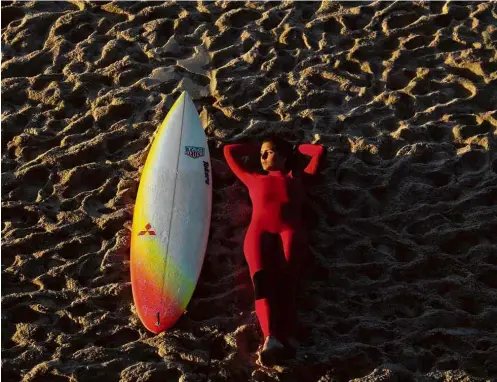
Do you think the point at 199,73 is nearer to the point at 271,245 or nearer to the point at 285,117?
the point at 285,117

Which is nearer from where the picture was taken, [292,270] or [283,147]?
[292,270]

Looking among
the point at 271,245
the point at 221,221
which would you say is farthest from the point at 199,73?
the point at 271,245

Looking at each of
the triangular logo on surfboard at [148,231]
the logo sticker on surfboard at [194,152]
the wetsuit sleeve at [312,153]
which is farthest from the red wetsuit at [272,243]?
the triangular logo on surfboard at [148,231]

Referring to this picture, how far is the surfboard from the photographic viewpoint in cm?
337

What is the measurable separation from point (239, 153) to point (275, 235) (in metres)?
0.57

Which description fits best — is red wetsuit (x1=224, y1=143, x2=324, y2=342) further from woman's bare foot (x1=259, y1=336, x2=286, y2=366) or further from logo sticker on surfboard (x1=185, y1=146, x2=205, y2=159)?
logo sticker on surfboard (x1=185, y1=146, x2=205, y2=159)

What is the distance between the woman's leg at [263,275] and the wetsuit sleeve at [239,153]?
34cm

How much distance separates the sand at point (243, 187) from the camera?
130 inches

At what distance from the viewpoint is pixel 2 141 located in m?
4.06

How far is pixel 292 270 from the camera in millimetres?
3338

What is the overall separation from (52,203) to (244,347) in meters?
1.31

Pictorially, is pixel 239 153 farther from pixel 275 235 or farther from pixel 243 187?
pixel 275 235

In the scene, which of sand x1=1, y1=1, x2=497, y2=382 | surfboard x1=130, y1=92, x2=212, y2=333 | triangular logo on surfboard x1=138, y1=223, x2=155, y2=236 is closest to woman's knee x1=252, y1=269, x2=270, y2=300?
sand x1=1, y1=1, x2=497, y2=382

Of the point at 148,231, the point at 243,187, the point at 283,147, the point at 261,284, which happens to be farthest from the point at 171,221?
the point at 283,147
